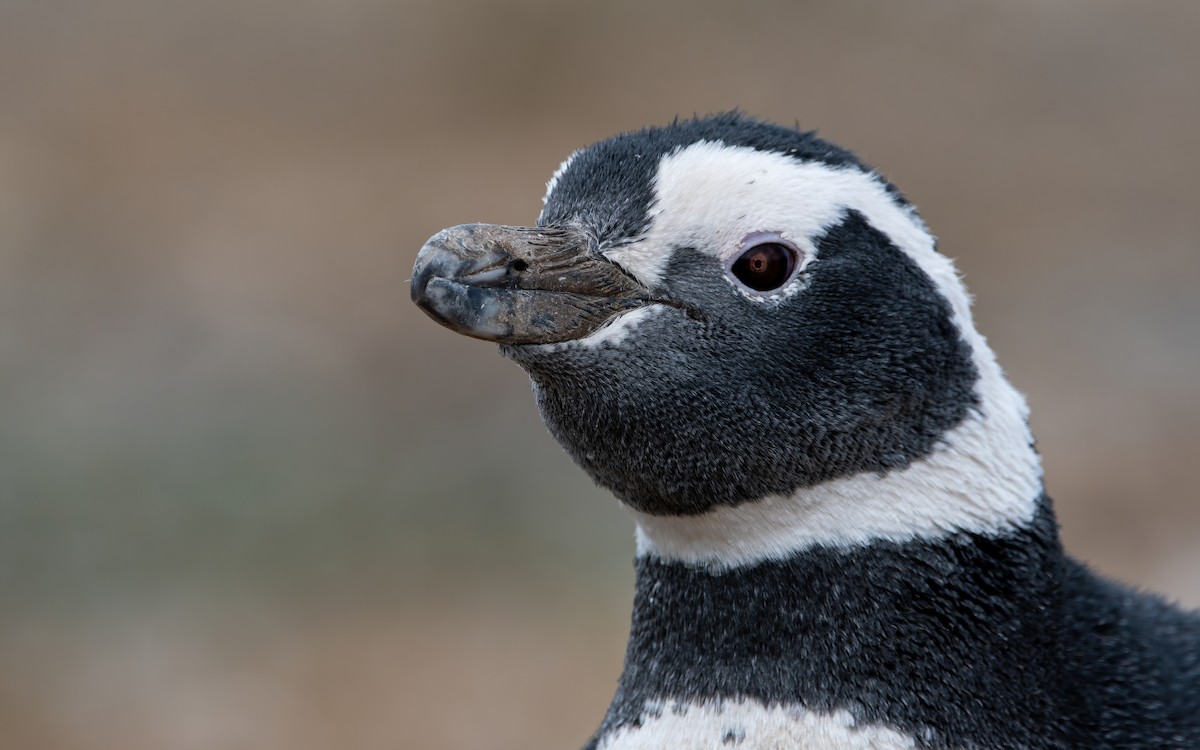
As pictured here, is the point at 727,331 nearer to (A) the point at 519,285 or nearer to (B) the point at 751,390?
(B) the point at 751,390

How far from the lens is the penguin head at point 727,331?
1.67 m

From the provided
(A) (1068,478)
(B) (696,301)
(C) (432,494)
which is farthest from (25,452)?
(B) (696,301)

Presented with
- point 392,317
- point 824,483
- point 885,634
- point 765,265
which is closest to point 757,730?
point 885,634

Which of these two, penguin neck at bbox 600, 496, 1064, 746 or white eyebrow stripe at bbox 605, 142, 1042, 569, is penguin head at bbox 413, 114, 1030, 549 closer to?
white eyebrow stripe at bbox 605, 142, 1042, 569

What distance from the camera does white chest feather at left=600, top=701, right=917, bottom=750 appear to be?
1665 millimetres

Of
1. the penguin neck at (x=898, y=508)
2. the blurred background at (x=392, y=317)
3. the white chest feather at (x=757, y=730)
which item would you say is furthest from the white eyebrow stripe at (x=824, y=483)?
the blurred background at (x=392, y=317)

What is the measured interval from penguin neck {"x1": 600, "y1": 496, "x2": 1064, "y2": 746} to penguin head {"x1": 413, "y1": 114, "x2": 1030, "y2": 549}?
0.39 feet

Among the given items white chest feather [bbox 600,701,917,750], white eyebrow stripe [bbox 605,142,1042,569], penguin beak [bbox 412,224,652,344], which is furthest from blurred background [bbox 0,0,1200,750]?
penguin beak [bbox 412,224,652,344]

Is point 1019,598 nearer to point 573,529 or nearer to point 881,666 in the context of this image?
point 881,666

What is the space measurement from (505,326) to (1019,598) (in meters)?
0.75

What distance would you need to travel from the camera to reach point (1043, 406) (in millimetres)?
6406

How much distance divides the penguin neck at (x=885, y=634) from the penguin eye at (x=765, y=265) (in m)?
0.34

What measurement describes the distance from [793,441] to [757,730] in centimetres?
37

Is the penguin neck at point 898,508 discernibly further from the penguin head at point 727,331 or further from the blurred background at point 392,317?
the blurred background at point 392,317
